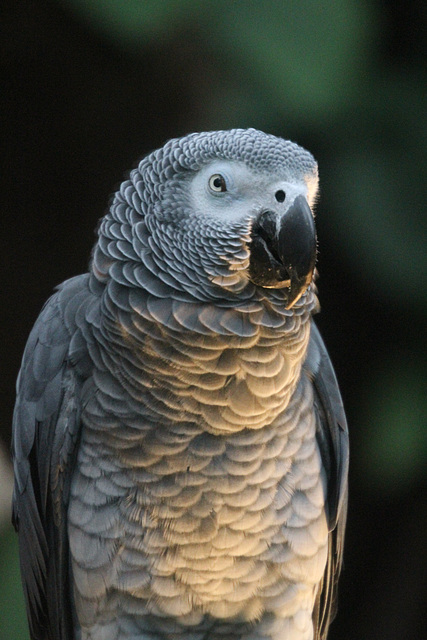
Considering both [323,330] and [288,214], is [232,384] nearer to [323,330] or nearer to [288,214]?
[288,214]

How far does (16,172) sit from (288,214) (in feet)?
3.94

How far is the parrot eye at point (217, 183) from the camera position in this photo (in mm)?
785

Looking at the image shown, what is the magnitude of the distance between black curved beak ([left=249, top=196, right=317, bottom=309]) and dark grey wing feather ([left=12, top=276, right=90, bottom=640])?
0.27m

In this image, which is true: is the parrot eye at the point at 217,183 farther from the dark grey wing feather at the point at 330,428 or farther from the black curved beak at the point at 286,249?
the dark grey wing feather at the point at 330,428

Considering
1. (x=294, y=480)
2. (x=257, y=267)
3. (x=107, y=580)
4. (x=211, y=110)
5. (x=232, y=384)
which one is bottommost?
(x=107, y=580)

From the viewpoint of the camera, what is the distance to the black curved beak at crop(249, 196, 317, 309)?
74 centimetres

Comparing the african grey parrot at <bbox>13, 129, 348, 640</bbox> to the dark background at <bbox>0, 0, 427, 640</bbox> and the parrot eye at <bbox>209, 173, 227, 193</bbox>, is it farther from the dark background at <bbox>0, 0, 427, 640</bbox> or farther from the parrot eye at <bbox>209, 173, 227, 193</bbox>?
the dark background at <bbox>0, 0, 427, 640</bbox>

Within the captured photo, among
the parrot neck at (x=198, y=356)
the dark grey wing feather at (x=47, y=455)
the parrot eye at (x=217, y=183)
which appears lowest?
the dark grey wing feather at (x=47, y=455)

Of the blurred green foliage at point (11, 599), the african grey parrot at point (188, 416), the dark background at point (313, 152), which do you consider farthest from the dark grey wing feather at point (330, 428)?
the blurred green foliage at point (11, 599)

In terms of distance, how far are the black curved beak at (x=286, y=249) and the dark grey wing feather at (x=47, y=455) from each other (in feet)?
0.88

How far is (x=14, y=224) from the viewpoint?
1754mm

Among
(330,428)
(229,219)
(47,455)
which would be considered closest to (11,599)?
(47,455)

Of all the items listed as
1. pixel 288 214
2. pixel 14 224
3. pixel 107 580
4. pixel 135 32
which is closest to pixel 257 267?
pixel 288 214

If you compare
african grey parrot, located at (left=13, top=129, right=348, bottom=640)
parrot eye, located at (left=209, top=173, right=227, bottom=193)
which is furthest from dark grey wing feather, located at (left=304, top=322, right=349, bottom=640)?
parrot eye, located at (left=209, top=173, right=227, bottom=193)
